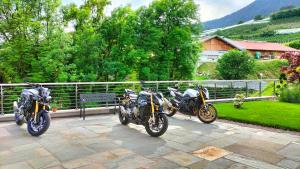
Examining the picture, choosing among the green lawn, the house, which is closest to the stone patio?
the green lawn

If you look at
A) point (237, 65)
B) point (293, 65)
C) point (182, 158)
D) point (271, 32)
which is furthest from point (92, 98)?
point (271, 32)

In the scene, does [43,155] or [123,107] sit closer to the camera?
[43,155]

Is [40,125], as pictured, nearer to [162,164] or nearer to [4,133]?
[4,133]

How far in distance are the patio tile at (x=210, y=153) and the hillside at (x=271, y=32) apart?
237ft

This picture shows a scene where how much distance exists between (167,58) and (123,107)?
1545 cm

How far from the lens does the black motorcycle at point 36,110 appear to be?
239 inches

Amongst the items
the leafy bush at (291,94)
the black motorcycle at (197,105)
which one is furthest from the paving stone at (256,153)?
the leafy bush at (291,94)

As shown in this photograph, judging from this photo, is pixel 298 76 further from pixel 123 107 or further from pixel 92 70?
pixel 92 70

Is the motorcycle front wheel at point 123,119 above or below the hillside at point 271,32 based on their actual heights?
below

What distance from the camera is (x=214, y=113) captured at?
7.86 m

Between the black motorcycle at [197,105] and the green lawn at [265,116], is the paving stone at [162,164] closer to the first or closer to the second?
the black motorcycle at [197,105]

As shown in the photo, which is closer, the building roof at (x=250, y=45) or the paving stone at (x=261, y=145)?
the paving stone at (x=261, y=145)

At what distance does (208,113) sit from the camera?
7.89 m

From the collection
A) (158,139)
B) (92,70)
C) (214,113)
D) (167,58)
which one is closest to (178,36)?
(167,58)
